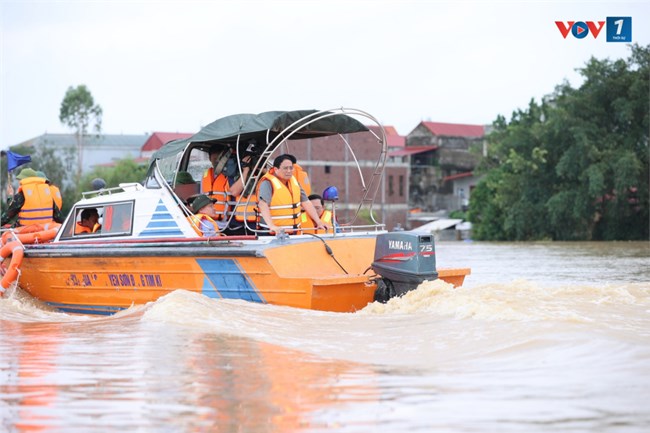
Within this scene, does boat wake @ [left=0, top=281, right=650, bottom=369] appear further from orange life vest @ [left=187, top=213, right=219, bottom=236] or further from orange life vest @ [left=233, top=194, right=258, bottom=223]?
orange life vest @ [left=233, top=194, right=258, bottom=223]

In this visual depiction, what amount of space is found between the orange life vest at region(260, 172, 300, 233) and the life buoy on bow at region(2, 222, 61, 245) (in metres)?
3.22

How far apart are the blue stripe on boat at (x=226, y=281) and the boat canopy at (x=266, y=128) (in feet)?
5.05

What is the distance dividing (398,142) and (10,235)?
6805 centimetres

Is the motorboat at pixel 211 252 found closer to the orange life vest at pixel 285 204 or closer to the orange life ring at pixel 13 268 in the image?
the orange life ring at pixel 13 268

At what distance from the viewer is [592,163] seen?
40750 mm

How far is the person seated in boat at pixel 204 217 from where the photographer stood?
1203cm

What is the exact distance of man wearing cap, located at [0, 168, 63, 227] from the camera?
13.7 metres

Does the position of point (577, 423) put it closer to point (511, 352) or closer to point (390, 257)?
point (511, 352)

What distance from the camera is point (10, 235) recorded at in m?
13.4

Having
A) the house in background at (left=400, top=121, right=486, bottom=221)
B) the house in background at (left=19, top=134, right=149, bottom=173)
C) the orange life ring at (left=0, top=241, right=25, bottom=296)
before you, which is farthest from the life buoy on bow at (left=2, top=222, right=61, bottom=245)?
the house in background at (left=19, top=134, right=149, bottom=173)

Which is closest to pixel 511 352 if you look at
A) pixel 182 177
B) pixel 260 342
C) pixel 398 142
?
pixel 260 342

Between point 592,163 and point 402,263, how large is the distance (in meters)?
31.3

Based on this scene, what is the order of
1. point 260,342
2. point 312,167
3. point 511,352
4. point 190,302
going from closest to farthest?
point 511,352 < point 260,342 < point 190,302 < point 312,167

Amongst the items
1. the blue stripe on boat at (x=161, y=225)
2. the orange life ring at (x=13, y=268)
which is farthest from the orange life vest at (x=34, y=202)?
the blue stripe on boat at (x=161, y=225)
